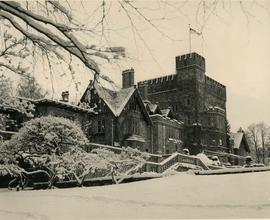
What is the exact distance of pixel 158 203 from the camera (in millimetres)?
5812

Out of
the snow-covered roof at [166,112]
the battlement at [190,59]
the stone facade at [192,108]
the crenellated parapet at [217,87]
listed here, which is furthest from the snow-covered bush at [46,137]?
the snow-covered roof at [166,112]

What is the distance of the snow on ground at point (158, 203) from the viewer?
5358mm

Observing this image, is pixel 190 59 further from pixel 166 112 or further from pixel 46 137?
pixel 166 112

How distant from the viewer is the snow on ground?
536 cm

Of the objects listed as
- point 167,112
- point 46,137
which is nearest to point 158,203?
point 46,137

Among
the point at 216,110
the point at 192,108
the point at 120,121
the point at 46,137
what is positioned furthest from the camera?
the point at 192,108

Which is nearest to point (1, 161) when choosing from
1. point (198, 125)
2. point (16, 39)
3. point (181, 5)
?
point (16, 39)

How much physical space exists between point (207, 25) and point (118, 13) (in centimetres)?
127

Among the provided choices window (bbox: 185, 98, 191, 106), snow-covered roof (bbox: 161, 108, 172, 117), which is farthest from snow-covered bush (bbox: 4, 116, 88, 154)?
snow-covered roof (bbox: 161, 108, 172, 117)

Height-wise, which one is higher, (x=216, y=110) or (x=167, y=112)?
(x=167, y=112)

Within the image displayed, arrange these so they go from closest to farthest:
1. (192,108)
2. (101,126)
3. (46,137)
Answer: (46,137) < (101,126) < (192,108)

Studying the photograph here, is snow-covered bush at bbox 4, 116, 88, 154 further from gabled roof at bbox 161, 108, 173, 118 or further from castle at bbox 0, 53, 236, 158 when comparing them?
gabled roof at bbox 161, 108, 173, 118

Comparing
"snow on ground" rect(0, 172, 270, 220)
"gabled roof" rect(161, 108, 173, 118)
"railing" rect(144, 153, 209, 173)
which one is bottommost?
"snow on ground" rect(0, 172, 270, 220)

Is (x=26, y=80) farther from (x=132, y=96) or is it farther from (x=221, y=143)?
(x=221, y=143)
